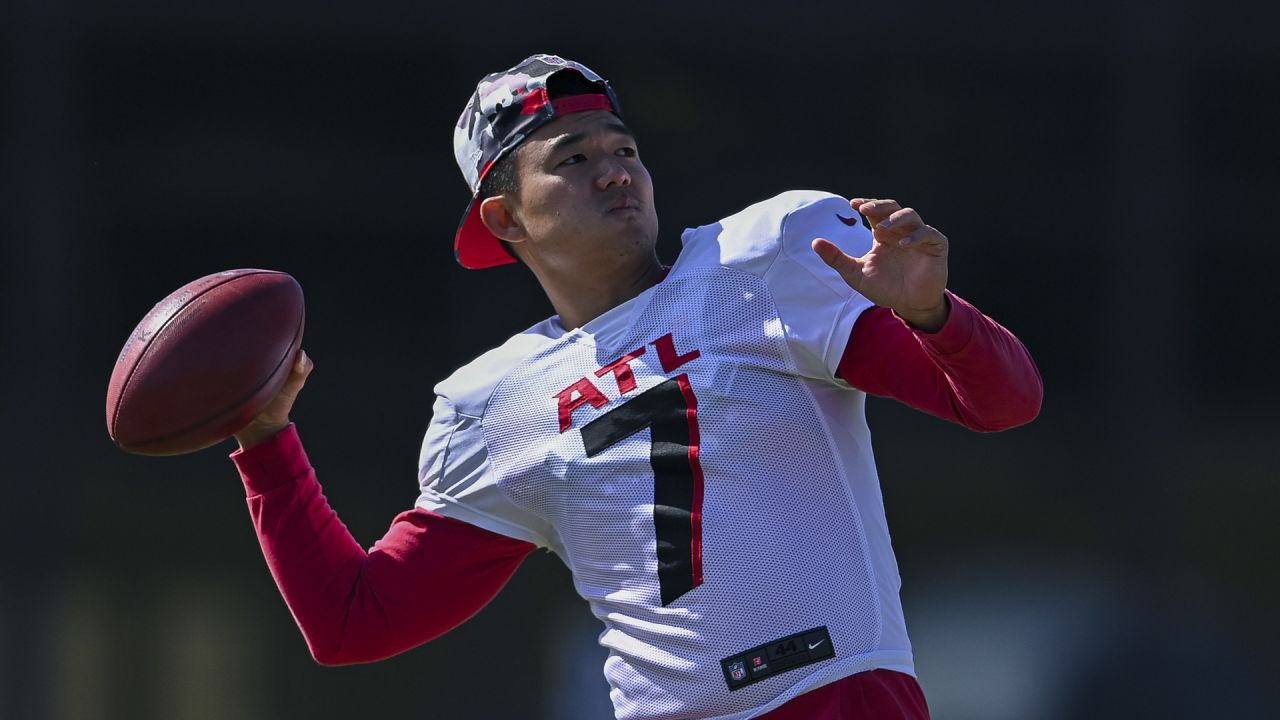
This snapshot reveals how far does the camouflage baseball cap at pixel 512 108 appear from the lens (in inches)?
78.5

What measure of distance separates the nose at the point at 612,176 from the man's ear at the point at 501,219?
0.56 ft

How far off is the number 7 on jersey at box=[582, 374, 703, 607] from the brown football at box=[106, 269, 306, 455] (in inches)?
17.7

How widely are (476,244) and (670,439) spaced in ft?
1.90

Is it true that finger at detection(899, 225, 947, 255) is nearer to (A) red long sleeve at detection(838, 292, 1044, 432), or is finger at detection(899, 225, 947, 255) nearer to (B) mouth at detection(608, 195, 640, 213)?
(A) red long sleeve at detection(838, 292, 1044, 432)

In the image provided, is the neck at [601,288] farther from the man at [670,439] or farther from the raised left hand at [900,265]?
the raised left hand at [900,265]

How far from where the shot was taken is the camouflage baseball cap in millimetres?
1993

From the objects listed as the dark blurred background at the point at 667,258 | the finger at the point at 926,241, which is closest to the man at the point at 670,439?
the finger at the point at 926,241

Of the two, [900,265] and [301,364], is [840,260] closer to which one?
[900,265]

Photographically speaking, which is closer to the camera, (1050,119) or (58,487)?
(58,487)

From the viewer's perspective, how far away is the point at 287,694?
12.5 feet

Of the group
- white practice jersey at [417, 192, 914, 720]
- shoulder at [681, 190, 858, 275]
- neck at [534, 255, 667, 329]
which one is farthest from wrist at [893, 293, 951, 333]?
neck at [534, 255, 667, 329]

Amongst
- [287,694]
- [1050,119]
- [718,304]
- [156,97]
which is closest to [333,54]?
[156,97]

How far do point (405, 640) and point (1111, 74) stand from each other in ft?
9.51

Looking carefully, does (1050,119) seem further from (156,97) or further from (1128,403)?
(156,97)
